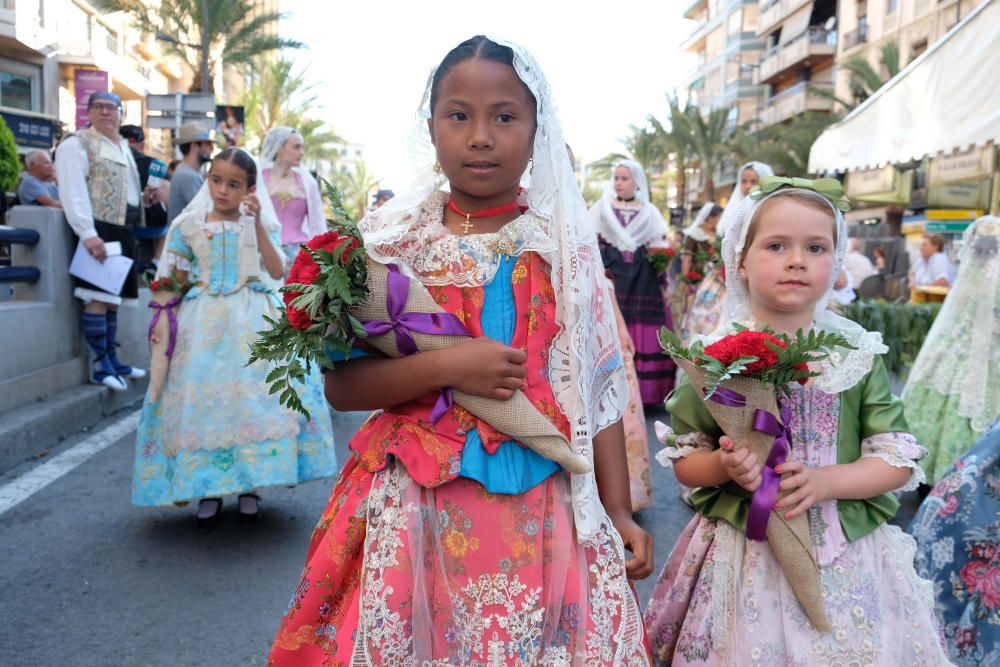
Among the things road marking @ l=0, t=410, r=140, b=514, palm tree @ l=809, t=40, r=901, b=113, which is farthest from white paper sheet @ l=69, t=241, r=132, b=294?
palm tree @ l=809, t=40, r=901, b=113

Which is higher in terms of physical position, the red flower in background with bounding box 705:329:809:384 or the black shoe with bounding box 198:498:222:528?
the red flower in background with bounding box 705:329:809:384

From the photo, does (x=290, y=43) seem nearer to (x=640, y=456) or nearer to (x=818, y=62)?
(x=640, y=456)

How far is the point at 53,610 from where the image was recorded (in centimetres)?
352

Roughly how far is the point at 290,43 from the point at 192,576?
26229 mm

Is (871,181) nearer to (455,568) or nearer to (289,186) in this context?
(289,186)

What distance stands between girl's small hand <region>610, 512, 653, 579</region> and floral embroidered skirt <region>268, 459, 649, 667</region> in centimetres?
4

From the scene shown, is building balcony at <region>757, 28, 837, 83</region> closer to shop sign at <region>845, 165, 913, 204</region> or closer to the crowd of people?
shop sign at <region>845, 165, 913, 204</region>

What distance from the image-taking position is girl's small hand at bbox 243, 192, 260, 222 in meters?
A: 4.53

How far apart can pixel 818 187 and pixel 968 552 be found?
152 cm

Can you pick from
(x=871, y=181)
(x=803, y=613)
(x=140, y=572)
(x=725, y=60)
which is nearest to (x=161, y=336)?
(x=140, y=572)

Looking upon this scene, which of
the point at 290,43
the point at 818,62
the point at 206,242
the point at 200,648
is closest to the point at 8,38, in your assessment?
the point at 290,43

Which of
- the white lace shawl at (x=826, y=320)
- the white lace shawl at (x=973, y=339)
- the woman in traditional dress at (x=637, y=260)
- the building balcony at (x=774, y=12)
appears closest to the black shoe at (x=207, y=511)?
the white lace shawl at (x=826, y=320)

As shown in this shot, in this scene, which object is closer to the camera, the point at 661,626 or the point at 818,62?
the point at 661,626

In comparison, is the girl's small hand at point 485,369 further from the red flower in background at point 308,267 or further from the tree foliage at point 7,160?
the tree foliage at point 7,160
